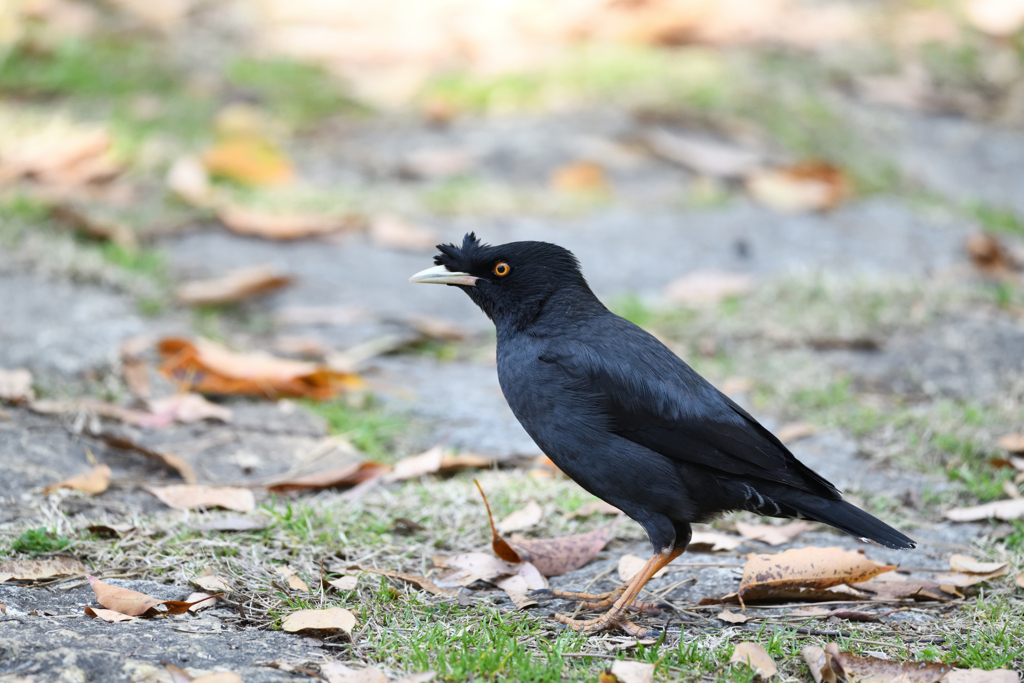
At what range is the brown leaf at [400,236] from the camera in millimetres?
6520

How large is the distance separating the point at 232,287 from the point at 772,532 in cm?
321

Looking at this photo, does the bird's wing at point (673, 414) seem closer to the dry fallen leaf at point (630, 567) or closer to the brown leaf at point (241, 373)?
the dry fallen leaf at point (630, 567)

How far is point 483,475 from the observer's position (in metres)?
4.09

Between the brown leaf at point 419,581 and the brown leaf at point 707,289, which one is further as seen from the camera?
the brown leaf at point 707,289

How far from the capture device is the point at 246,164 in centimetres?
728

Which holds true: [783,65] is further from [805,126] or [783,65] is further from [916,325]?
[916,325]

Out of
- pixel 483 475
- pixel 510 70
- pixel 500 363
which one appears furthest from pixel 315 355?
pixel 510 70

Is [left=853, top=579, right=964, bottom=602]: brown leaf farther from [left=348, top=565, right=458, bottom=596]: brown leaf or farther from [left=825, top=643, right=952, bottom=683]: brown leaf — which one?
[left=348, top=565, right=458, bottom=596]: brown leaf

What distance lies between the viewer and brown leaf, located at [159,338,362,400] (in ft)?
14.8

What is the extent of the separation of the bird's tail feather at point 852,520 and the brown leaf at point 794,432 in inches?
52.7

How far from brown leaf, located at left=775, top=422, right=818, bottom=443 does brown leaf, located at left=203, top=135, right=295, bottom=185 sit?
4312mm

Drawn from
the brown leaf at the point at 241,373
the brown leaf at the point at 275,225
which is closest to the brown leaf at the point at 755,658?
the brown leaf at the point at 241,373

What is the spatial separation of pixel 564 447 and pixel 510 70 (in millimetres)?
6702

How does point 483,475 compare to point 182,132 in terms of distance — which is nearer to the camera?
point 483,475
